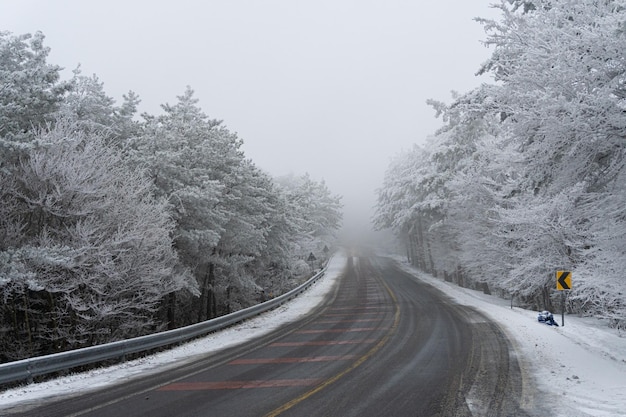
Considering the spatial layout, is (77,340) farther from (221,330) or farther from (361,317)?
(361,317)

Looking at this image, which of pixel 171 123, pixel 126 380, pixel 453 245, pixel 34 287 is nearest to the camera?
pixel 126 380

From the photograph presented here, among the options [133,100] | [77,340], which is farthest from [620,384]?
[133,100]

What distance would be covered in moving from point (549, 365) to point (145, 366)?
921 centimetres

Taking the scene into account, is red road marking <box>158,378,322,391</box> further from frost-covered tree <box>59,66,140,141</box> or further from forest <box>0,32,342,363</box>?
frost-covered tree <box>59,66,140,141</box>

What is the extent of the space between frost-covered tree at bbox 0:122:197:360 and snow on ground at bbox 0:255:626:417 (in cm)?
302

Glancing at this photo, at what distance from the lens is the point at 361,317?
18.5 meters

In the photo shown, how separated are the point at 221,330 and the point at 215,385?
9069mm

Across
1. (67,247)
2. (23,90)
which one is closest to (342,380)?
(67,247)

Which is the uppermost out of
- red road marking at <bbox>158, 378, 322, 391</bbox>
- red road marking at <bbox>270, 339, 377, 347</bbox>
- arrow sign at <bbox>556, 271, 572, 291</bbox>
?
arrow sign at <bbox>556, 271, 572, 291</bbox>

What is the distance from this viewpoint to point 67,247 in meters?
12.2

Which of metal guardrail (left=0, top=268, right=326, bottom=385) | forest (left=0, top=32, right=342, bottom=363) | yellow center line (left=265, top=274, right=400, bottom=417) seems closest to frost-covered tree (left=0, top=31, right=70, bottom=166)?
forest (left=0, top=32, right=342, bottom=363)

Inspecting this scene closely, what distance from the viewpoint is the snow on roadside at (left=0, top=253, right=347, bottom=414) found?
816cm

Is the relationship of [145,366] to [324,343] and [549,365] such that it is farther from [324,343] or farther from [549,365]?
[549,365]

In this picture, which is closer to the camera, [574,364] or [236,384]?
[236,384]
